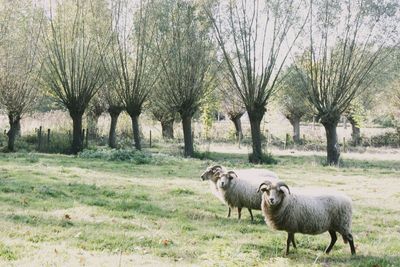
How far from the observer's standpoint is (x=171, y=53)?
103 feet

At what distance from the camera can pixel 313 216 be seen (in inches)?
336

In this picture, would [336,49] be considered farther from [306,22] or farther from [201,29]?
[201,29]

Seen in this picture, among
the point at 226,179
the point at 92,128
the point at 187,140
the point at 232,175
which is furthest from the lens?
the point at 92,128

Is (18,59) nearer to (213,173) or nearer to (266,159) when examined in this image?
(266,159)

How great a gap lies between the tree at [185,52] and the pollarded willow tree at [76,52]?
440 centimetres

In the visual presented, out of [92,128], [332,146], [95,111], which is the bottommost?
[332,146]

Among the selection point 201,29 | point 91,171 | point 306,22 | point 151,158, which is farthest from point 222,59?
point 91,171

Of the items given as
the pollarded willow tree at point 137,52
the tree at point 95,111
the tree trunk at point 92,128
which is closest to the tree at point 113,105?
the tree at point 95,111

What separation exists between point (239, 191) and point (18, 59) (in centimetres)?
2358

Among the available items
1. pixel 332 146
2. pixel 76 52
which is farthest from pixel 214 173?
pixel 76 52

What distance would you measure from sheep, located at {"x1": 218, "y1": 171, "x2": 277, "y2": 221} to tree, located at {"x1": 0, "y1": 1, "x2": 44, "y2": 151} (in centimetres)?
2230

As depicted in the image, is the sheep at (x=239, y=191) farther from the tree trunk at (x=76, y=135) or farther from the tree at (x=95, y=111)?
the tree at (x=95, y=111)

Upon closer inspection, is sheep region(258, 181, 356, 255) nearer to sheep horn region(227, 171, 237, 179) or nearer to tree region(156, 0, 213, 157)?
sheep horn region(227, 171, 237, 179)

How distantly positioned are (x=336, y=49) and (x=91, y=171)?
1722cm
